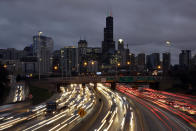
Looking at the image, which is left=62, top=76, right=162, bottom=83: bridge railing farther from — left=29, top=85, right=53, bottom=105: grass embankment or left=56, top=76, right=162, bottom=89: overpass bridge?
left=29, top=85, right=53, bottom=105: grass embankment

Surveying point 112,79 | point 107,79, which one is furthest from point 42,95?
point 112,79

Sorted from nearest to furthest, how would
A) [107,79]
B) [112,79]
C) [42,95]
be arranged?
[42,95] < [107,79] < [112,79]

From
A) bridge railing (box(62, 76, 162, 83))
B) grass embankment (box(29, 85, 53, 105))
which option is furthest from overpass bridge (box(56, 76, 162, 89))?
grass embankment (box(29, 85, 53, 105))

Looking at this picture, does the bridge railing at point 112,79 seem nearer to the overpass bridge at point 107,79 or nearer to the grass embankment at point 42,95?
the overpass bridge at point 107,79

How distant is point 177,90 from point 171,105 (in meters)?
28.4

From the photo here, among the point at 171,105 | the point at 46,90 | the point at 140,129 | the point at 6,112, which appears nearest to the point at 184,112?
the point at 171,105

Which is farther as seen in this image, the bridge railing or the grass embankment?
the bridge railing

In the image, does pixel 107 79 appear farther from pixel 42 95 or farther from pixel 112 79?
pixel 42 95

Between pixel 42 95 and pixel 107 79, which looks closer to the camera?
pixel 42 95

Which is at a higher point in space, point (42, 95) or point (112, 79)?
point (112, 79)

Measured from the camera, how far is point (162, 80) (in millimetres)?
81125

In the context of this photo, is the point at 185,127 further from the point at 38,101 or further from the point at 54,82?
the point at 54,82

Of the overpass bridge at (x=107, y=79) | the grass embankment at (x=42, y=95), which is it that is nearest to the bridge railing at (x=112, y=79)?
the overpass bridge at (x=107, y=79)

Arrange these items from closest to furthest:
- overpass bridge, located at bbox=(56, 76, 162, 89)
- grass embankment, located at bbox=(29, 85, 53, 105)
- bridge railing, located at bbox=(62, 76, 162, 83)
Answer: grass embankment, located at bbox=(29, 85, 53, 105)
overpass bridge, located at bbox=(56, 76, 162, 89)
bridge railing, located at bbox=(62, 76, 162, 83)
